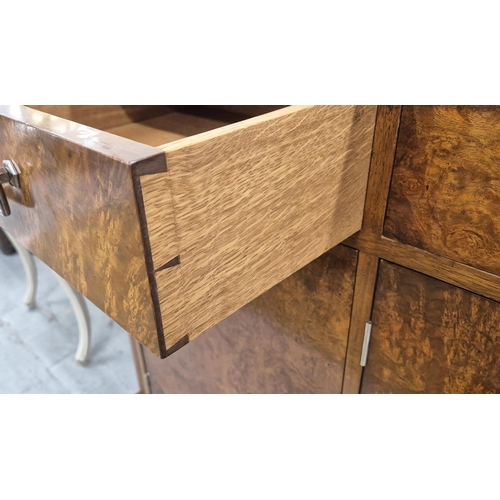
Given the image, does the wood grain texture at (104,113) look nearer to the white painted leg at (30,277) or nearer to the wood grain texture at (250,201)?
the wood grain texture at (250,201)

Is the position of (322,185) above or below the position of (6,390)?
above

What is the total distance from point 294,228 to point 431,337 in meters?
0.26

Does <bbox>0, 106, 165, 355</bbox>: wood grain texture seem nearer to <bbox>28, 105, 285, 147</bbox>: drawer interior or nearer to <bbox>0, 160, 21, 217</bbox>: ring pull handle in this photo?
<bbox>0, 160, 21, 217</bbox>: ring pull handle

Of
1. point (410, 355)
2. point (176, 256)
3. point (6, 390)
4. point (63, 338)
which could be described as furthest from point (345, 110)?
point (63, 338)

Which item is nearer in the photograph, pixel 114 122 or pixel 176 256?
pixel 176 256

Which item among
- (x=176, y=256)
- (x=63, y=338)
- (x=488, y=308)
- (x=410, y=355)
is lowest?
(x=63, y=338)

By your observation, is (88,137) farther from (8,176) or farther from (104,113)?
(104,113)

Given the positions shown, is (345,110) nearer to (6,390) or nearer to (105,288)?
(105,288)

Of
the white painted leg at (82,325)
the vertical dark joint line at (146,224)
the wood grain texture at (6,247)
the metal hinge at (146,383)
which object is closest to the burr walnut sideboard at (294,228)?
the vertical dark joint line at (146,224)

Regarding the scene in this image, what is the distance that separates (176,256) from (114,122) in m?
0.46

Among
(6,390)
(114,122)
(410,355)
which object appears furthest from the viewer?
(6,390)

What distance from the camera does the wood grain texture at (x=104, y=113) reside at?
0.65 meters

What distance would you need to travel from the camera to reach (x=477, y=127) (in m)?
0.46

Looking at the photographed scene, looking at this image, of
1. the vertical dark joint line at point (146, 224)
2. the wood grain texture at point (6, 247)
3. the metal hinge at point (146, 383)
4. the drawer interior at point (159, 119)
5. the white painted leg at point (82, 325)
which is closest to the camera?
the vertical dark joint line at point (146, 224)
